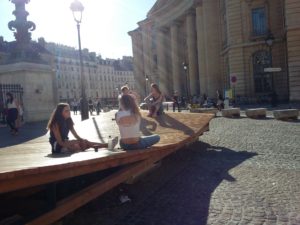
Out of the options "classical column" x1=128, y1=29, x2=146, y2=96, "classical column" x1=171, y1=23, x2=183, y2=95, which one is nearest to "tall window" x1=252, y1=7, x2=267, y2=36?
"classical column" x1=171, y1=23, x2=183, y2=95

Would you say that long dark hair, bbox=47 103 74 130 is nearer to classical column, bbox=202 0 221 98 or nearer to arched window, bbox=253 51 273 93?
arched window, bbox=253 51 273 93

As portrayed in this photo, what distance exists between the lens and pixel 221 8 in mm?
45594

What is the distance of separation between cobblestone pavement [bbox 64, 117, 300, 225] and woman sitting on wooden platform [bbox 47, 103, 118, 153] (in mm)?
898

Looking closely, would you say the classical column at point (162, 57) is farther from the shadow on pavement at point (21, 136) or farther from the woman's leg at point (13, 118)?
the woman's leg at point (13, 118)

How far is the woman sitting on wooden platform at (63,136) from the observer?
6.69 metres

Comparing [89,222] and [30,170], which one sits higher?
[30,170]

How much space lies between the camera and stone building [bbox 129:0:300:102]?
3441 cm

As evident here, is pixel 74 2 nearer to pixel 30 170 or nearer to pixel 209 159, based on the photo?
pixel 209 159

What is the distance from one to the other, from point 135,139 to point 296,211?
2709mm

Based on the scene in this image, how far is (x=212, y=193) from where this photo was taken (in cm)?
673

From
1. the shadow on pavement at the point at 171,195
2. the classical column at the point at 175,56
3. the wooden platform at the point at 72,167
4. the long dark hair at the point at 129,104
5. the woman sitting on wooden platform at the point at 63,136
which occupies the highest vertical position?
the classical column at the point at 175,56

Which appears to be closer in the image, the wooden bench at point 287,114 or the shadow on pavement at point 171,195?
the shadow on pavement at point 171,195

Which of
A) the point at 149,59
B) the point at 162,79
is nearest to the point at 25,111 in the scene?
the point at 162,79

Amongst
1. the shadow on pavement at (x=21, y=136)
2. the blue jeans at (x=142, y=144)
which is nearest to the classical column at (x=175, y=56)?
the shadow on pavement at (x=21, y=136)
